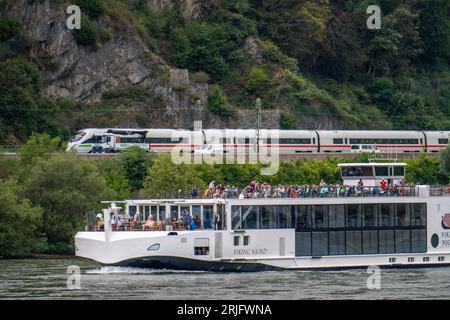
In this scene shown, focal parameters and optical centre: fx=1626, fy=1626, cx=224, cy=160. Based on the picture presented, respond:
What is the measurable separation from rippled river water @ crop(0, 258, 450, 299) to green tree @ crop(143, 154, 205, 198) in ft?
66.5

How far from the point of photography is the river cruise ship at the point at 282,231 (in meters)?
68.7

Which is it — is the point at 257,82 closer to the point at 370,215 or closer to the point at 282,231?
the point at 370,215

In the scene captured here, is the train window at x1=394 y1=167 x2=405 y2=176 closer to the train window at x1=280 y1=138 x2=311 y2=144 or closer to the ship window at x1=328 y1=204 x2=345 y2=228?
the ship window at x1=328 y1=204 x2=345 y2=228

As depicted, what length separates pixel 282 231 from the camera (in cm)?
7075

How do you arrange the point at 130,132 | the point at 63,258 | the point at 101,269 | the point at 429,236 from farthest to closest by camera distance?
1. the point at 130,132
2. the point at 63,258
3. the point at 429,236
4. the point at 101,269

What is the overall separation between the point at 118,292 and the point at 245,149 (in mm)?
47952

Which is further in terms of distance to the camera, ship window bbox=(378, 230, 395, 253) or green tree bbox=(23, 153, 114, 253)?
green tree bbox=(23, 153, 114, 253)

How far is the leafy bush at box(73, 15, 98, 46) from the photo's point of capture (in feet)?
368

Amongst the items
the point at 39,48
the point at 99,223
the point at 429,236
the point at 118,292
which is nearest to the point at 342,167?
the point at 429,236

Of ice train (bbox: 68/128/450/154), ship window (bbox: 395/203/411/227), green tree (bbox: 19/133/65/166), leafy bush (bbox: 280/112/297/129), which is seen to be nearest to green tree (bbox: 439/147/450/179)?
ice train (bbox: 68/128/450/154)

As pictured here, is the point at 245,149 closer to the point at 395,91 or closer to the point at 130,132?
the point at 130,132

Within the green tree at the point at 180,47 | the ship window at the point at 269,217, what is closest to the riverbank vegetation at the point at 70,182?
the ship window at the point at 269,217

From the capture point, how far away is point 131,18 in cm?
11912

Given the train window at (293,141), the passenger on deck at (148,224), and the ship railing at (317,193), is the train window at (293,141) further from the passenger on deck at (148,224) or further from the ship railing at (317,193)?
the passenger on deck at (148,224)
